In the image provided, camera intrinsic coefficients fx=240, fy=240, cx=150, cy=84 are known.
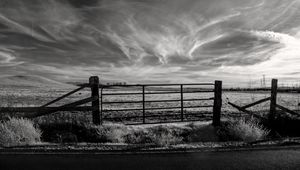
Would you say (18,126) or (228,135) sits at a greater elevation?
(18,126)

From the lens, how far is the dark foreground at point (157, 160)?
14.0 feet

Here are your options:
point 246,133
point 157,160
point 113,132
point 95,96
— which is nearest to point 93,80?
point 95,96

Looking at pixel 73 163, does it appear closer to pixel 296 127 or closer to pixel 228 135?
pixel 228 135

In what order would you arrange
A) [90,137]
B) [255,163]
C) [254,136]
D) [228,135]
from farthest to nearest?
[228,135]
[90,137]
[254,136]
[255,163]

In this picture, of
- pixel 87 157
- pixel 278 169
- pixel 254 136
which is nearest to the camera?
pixel 278 169

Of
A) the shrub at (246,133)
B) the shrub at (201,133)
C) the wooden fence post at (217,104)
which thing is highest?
the wooden fence post at (217,104)

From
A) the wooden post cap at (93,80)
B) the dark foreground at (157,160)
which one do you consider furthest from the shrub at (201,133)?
the wooden post cap at (93,80)

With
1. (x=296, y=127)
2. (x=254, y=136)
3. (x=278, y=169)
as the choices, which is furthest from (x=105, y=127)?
(x=296, y=127)

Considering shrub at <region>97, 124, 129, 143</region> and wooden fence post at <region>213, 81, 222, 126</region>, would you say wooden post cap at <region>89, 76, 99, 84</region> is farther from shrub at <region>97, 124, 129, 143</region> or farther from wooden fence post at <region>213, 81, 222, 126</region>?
wooden fence post at <region>213, 81, 222, 126</region>

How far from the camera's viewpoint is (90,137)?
7895 millimetres

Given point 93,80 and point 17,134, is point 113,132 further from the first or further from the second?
point 17,134

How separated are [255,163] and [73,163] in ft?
11.0

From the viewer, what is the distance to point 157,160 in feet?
15.1

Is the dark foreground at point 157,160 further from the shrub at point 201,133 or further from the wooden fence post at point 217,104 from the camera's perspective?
the wooden fence post at point 217,104
